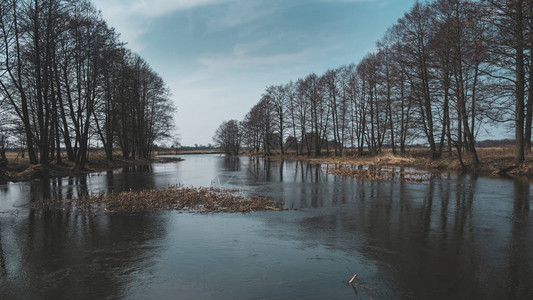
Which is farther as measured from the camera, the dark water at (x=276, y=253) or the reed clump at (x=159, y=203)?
the reed clump at (x=159, y=203)

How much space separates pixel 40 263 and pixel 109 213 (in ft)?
11.8

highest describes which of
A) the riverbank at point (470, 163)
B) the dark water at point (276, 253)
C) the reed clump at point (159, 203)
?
the riverbank at point (470, 163)

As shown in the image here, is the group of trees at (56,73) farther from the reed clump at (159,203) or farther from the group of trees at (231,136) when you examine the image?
the group of trees at (231,136)

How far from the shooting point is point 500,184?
44.2 ft

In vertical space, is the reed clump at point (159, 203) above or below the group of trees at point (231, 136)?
below

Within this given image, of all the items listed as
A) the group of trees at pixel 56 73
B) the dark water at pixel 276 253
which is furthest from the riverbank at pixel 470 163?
the group of trees at pixel 56 73

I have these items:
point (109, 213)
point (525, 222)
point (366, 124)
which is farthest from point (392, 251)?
point (366, 124)

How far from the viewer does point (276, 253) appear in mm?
5332

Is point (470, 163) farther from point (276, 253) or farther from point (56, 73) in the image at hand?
point (56, 73)

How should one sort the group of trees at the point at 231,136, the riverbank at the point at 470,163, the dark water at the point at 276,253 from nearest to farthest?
the dark water at the point at 276,253, the riverbank at the point at 470,163, the group of trees at the point at 231,136

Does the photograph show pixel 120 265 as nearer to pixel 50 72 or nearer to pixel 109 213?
pixel 109 213

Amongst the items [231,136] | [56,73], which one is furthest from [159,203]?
[231,136]

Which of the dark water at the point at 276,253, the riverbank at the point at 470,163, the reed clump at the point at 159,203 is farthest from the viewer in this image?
the riverbank at the point at 470,163

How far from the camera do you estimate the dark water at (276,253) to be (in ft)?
13.0
